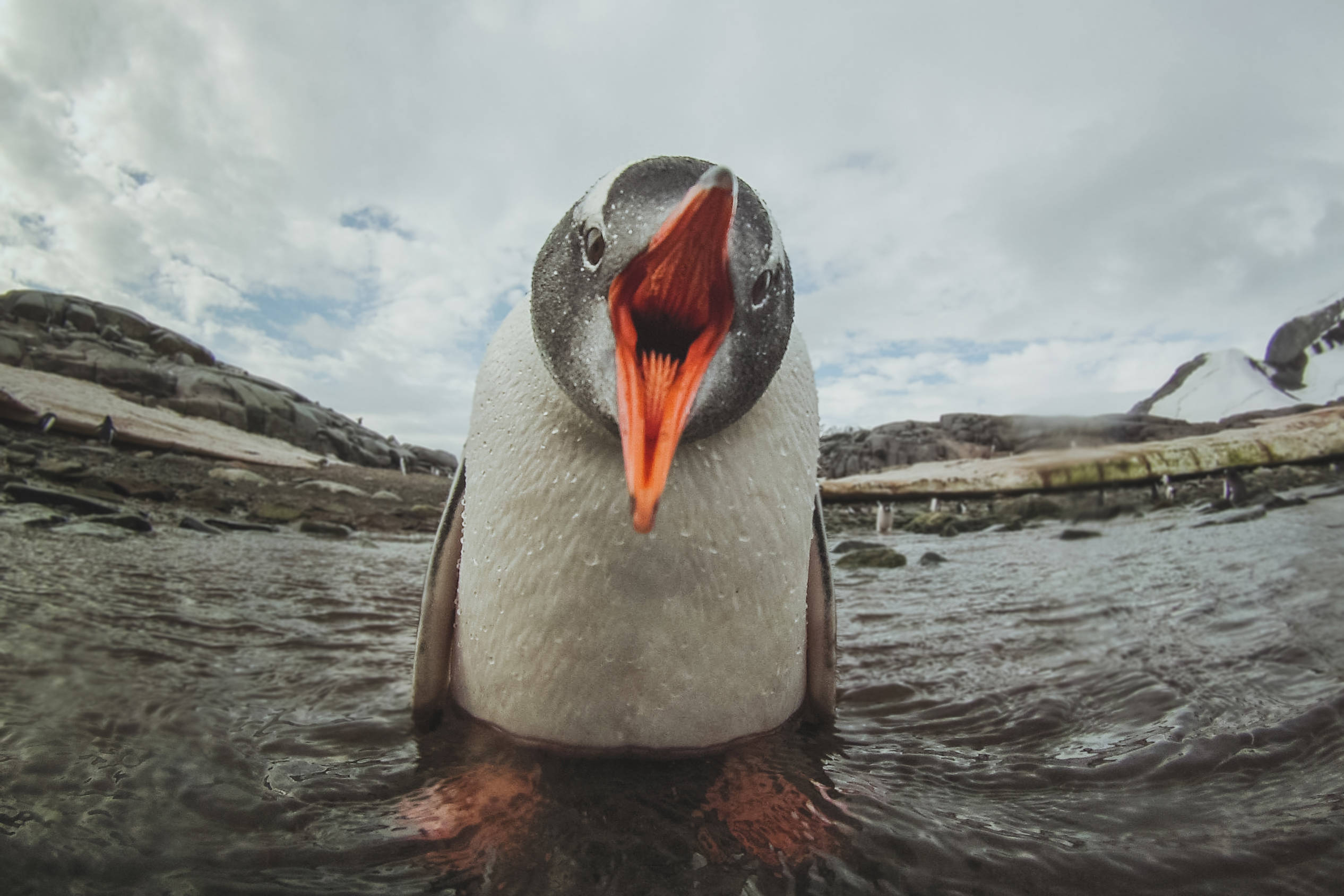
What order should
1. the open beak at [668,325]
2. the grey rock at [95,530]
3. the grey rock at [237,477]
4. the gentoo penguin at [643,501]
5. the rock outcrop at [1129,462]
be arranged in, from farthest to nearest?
the grey rock at [237,477]
the grey rock at [95,530]
the rock outcrop at [1129,462]
the gentoo penguin at [643,501]
the open beak at [668,325]

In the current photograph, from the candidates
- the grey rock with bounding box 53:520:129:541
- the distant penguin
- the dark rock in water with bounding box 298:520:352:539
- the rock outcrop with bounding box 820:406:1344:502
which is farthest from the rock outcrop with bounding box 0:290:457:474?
the rock outcrop with bounding box 820:406:1344:502

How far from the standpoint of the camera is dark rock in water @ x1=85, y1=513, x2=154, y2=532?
4.97m

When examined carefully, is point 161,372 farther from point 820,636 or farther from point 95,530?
point 820,636

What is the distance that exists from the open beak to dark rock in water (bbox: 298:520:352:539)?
753cm

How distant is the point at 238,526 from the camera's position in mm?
6598

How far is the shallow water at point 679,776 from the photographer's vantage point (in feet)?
3.55

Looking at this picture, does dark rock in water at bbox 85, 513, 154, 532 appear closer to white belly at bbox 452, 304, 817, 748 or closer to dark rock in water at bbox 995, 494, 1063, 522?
white belly at bbox 452, 304, 817, 748

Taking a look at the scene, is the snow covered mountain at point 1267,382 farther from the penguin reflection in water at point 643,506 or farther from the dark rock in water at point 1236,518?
the penguin reflection in water at point 643,506

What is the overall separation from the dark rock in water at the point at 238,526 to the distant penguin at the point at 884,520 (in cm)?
1141

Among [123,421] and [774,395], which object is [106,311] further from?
[774,395]

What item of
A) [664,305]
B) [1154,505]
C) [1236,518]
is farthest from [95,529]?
[1154,505]

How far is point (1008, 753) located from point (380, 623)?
2853 millimetres

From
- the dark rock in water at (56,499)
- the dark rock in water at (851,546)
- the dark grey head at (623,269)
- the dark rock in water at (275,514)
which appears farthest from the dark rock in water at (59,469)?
the dark rock in water at (851,546)

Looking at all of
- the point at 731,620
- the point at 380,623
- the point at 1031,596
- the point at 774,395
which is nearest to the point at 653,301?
the point at 774,395
